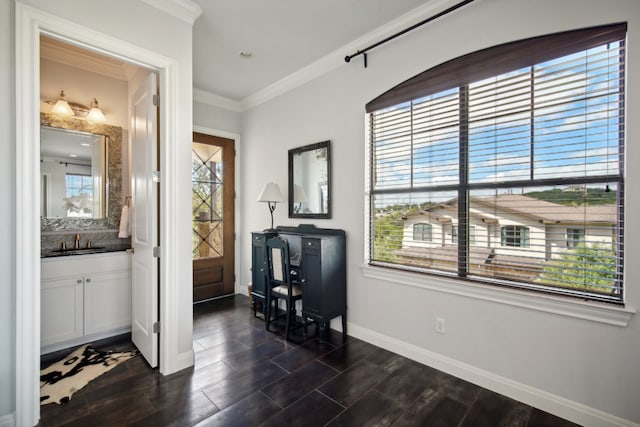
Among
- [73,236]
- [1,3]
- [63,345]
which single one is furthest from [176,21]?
[63,345]

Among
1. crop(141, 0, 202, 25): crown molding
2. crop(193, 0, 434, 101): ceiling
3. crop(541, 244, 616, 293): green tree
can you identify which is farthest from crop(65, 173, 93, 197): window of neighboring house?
crop(541, 244, 616, 293): green tree

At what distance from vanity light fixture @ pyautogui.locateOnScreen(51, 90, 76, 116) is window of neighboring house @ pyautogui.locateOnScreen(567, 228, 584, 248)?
4.33 meters

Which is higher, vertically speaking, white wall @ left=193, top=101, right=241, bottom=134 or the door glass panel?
white wall @ left=193, top=101, right=241, bottom=134

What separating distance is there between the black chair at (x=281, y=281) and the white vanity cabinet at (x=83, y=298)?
57.0 inches

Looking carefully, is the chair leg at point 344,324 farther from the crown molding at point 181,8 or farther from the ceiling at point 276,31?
the crown molding at point 181,8

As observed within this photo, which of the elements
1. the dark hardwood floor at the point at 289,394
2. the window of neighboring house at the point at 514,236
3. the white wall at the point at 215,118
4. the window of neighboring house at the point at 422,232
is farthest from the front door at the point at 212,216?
the window of neighboring house at the point at 514,236

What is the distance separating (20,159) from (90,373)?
5.50ft

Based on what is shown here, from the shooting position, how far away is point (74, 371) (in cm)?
232

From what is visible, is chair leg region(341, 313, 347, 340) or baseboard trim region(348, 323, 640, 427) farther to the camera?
chair leg region(341, 313, 347, 340)

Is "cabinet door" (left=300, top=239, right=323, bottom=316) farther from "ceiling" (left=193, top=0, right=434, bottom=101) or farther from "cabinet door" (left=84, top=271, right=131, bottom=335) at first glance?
"ceiling" (left=193, top=0, right=434, bottom=101)

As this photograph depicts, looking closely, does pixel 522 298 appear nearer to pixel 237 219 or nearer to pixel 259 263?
pixel 259 263

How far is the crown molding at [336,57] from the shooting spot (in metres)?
2.38

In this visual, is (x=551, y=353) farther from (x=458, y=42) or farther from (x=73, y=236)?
(x=73, y=236)

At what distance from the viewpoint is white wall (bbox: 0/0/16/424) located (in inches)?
65.5
